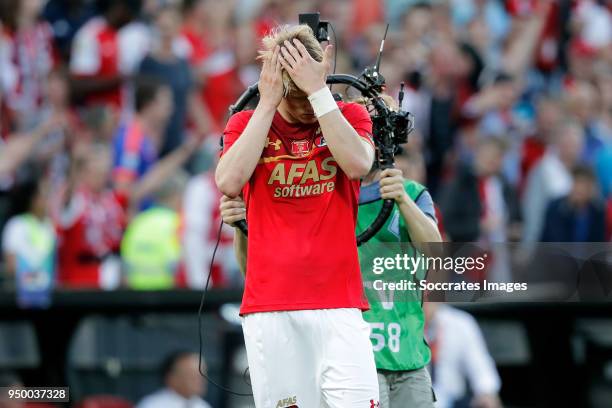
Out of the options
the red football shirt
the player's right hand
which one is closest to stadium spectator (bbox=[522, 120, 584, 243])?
the player's right hand

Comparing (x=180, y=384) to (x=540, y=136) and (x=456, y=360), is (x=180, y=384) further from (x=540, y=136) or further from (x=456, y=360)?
(x=540, y=136)

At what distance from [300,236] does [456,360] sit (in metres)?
4.46

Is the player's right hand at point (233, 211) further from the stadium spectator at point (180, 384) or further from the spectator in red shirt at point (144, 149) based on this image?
the spectator in red shirt at point (144, 149)

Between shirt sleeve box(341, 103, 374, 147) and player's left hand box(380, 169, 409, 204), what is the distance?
478mm

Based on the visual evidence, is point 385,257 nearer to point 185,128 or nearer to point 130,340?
point 130,340

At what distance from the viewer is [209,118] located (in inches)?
516

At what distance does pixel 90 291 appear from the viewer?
9.80 meters

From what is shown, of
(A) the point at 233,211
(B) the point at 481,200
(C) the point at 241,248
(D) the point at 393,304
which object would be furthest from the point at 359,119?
(B) the point at 481,200

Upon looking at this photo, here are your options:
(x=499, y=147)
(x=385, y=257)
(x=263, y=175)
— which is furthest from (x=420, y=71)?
(x=263, y=175)

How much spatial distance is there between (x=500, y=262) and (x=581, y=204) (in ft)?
12.9

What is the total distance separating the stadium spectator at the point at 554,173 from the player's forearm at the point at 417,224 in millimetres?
6417

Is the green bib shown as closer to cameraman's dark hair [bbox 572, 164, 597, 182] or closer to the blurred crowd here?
the blurred crowd

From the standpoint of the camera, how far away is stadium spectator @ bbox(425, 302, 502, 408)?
9.53 meters

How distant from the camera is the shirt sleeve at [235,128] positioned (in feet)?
18.4
